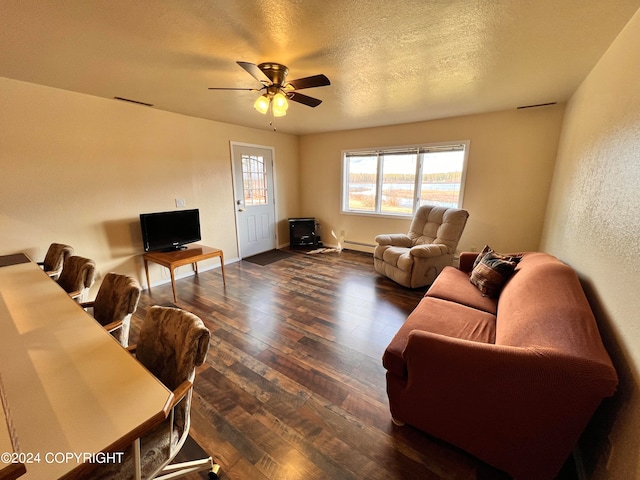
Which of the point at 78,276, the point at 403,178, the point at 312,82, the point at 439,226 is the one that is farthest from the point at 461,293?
the point at 78,276

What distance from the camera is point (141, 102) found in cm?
306

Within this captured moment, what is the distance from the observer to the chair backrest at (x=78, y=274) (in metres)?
1.97

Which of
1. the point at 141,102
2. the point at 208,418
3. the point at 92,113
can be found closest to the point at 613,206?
the point at 208,418

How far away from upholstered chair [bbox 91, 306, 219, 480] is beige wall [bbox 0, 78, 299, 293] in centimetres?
251

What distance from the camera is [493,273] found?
2.27m

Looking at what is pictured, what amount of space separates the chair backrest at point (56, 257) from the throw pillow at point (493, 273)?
12.9ft

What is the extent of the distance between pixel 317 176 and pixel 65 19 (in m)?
4.35

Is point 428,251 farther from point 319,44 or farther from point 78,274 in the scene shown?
point 78,274

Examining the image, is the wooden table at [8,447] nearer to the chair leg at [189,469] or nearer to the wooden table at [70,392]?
the wooden table at [70,392]

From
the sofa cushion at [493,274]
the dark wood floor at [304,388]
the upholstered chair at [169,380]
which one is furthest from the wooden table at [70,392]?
the sofa cushion at [493,274]

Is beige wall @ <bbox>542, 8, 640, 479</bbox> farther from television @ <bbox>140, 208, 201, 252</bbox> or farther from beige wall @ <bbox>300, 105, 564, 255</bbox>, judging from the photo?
television @ <bbox>140, 208, 201, 252</bbox>

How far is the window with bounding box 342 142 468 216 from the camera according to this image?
13.4 feet

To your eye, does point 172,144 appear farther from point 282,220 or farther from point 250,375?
point 250,375

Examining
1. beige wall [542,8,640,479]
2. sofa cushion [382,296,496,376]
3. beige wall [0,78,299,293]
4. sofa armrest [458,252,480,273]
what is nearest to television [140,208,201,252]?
beige wall [0,78,299,293]
